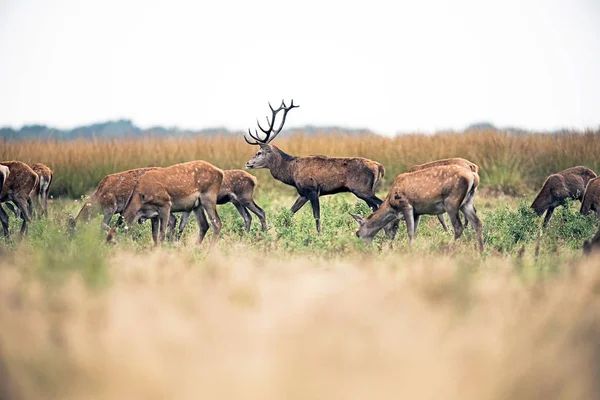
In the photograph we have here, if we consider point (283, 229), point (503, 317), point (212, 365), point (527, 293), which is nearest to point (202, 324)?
point (212, 365)

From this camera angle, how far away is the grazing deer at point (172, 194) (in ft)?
37.0

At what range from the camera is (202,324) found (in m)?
4.70

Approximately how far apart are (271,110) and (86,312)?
35.8ft

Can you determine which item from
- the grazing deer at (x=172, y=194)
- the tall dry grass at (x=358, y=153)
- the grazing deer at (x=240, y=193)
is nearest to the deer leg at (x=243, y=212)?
the grazing deer at (x=240, y=193)

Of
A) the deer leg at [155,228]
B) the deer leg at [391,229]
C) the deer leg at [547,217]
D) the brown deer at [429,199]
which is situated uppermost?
the brown deer at [429,199]

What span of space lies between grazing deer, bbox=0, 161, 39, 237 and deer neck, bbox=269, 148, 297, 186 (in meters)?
4.09

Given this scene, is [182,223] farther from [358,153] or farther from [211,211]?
[358,153]

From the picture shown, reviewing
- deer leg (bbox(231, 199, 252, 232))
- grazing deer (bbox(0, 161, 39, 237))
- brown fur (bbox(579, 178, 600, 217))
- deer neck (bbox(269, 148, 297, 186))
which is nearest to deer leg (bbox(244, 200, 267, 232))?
deer leg (bbox(231, 199, 252, 232))

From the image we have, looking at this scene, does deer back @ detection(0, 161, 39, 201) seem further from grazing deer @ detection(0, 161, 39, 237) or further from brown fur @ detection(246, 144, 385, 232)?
brown fur @ detection(246, 144, 385, 232)

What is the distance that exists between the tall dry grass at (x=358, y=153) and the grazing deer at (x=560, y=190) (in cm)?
657

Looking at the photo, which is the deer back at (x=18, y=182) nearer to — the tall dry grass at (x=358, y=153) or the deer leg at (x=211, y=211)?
the deer leg at (x=211, y=211)

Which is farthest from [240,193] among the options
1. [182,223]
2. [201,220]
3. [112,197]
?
[112,197]

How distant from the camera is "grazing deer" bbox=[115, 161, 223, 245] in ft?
37.0

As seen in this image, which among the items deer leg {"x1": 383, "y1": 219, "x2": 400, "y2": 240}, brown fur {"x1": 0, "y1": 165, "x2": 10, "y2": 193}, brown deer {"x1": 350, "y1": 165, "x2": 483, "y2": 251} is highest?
brown fur {"x1": 0, "y1": 165, "x2": 10, "y2": 193}
